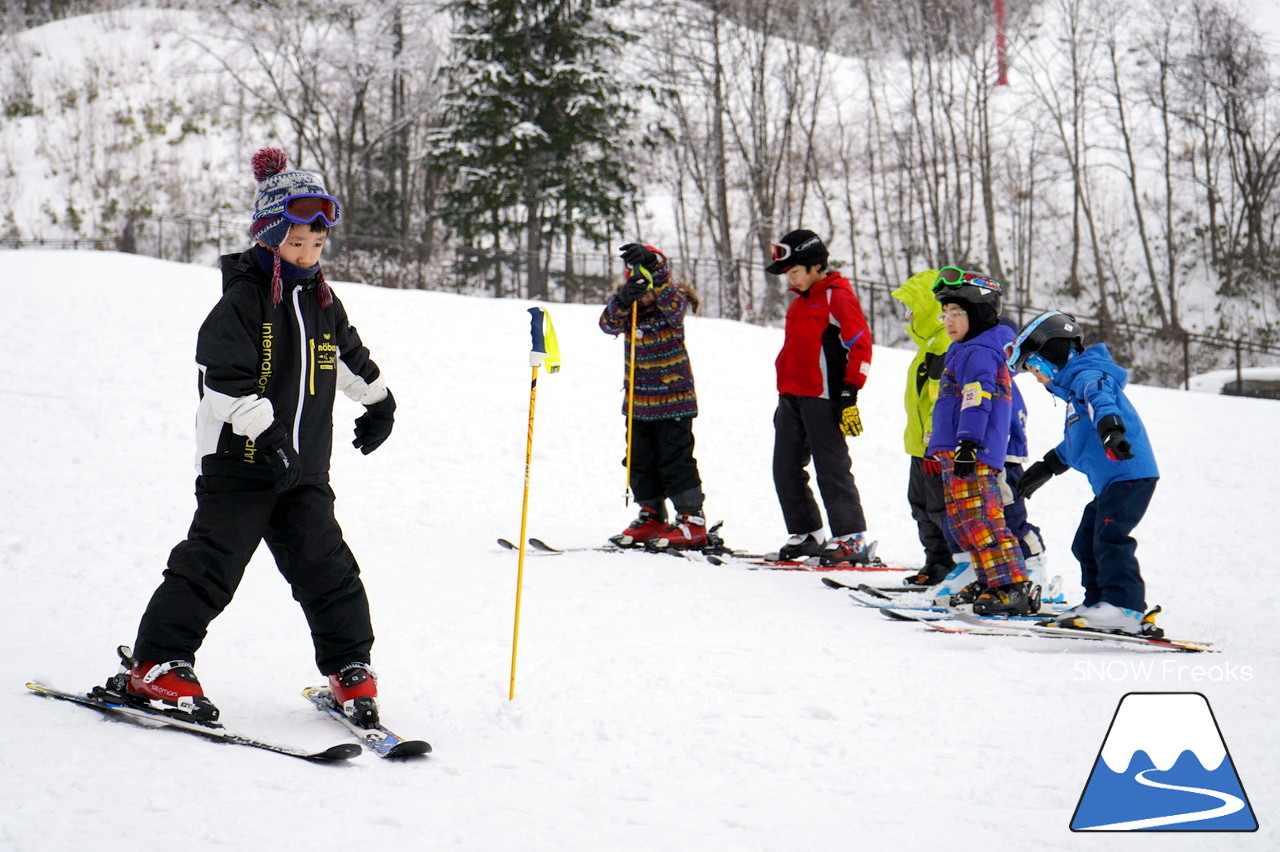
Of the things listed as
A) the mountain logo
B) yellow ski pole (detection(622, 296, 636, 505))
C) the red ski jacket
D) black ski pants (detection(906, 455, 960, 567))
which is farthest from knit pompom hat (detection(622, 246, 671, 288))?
the mountain logo

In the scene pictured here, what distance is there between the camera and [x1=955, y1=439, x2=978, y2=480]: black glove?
189 inches

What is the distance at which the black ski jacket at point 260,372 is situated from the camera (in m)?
3.07

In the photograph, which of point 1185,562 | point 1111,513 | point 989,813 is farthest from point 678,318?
point 989,813

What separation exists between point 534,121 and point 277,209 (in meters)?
21.6

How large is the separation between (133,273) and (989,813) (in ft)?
48.1

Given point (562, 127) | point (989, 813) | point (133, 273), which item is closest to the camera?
point (989, 813)

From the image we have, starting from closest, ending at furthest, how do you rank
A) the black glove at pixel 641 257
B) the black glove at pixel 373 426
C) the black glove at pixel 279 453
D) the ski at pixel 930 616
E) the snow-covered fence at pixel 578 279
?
1. the black glove at pixel 279 453
2. the black glove at pixel 373 426
3. the ski at pixel 930 616
4. the black glove at pixel 641 257
5. the snow-covered fence at pixel 578 279

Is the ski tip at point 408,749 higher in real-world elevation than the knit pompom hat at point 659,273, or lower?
lower

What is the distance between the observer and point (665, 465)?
6.73 m

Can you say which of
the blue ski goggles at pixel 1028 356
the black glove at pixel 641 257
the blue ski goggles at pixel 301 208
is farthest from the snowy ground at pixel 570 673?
the black glove at pixel 641 257

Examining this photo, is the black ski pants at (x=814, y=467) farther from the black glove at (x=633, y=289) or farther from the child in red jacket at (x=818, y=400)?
the black glove at (x=633, y=289)

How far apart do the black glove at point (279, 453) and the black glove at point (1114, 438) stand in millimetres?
3344

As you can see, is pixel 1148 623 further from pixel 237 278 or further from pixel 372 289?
pixel 372 289

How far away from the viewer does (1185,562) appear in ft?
22.4
